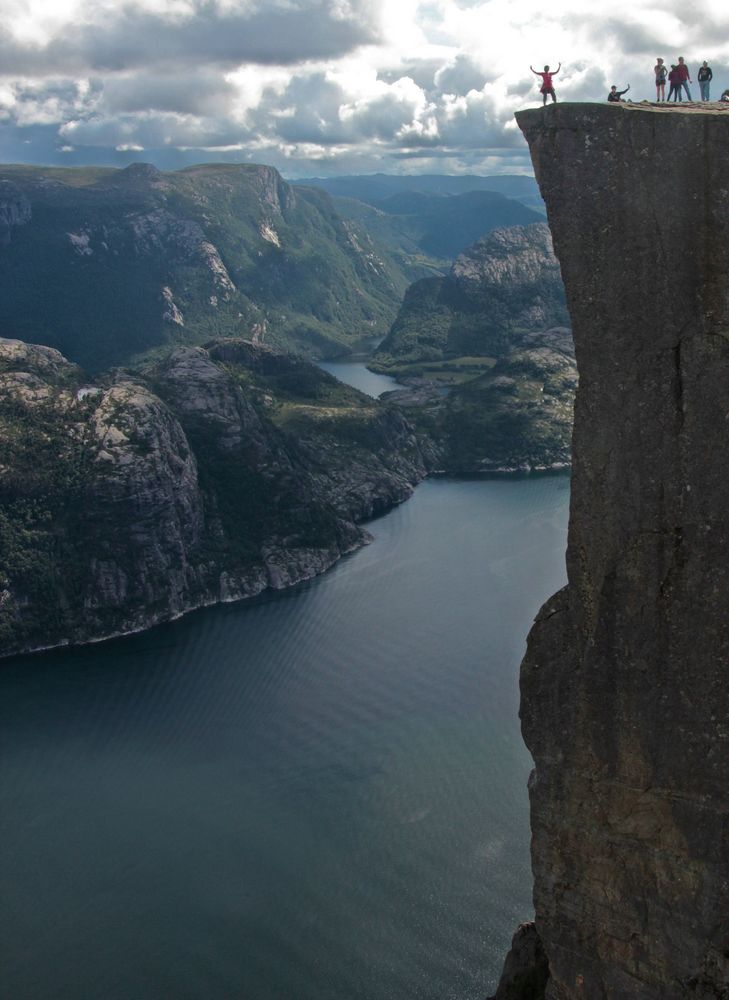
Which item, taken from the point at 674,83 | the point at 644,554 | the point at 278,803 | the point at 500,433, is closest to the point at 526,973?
the point at 644,554

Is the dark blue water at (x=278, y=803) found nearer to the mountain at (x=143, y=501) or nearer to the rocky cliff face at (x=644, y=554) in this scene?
the mountain at (x=143, y=501)

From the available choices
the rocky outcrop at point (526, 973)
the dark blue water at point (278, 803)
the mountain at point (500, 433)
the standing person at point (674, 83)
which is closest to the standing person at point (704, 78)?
the standing person at point (674, 83)

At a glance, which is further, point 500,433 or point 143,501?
point 500,433

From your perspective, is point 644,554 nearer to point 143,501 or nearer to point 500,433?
point 143,501

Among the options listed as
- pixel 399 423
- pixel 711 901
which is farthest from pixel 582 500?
pixel 399 423

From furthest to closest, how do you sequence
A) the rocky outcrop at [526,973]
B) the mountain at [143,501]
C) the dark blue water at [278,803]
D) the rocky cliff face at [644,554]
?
the mountain at [143,501], the dark blue water at [278,803], the rocky outcrop at [526,973], the rocky cliff face at [644,554]
